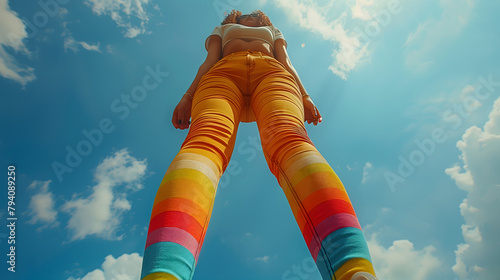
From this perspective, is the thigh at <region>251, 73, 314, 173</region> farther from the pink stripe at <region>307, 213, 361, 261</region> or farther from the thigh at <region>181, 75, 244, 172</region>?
the pink stripe at <region>307, 213, 361, 261</region>

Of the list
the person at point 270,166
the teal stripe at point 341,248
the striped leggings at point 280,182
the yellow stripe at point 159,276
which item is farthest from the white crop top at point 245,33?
the yellow stripe at point 159,276

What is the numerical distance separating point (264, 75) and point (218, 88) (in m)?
0.32

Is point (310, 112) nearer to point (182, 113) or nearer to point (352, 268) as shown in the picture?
point (182, 113)

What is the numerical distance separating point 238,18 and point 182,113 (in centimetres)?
131

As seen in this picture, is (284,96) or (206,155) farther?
(284,96)

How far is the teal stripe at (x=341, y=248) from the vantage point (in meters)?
0.77

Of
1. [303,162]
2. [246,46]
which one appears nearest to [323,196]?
[303,162]

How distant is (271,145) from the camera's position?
120 centimetres

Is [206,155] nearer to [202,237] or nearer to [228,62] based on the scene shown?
[202,237]

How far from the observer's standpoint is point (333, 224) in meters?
0.85

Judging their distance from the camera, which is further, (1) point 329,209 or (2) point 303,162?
(2) point 303,162

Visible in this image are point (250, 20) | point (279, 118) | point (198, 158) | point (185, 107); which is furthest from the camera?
point (250, 20)

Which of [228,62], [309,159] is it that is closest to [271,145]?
[309,159]

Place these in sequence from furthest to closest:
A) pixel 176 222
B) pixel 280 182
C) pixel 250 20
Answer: pixel 250 20 < pixel 280 182 < pixel 176 222
